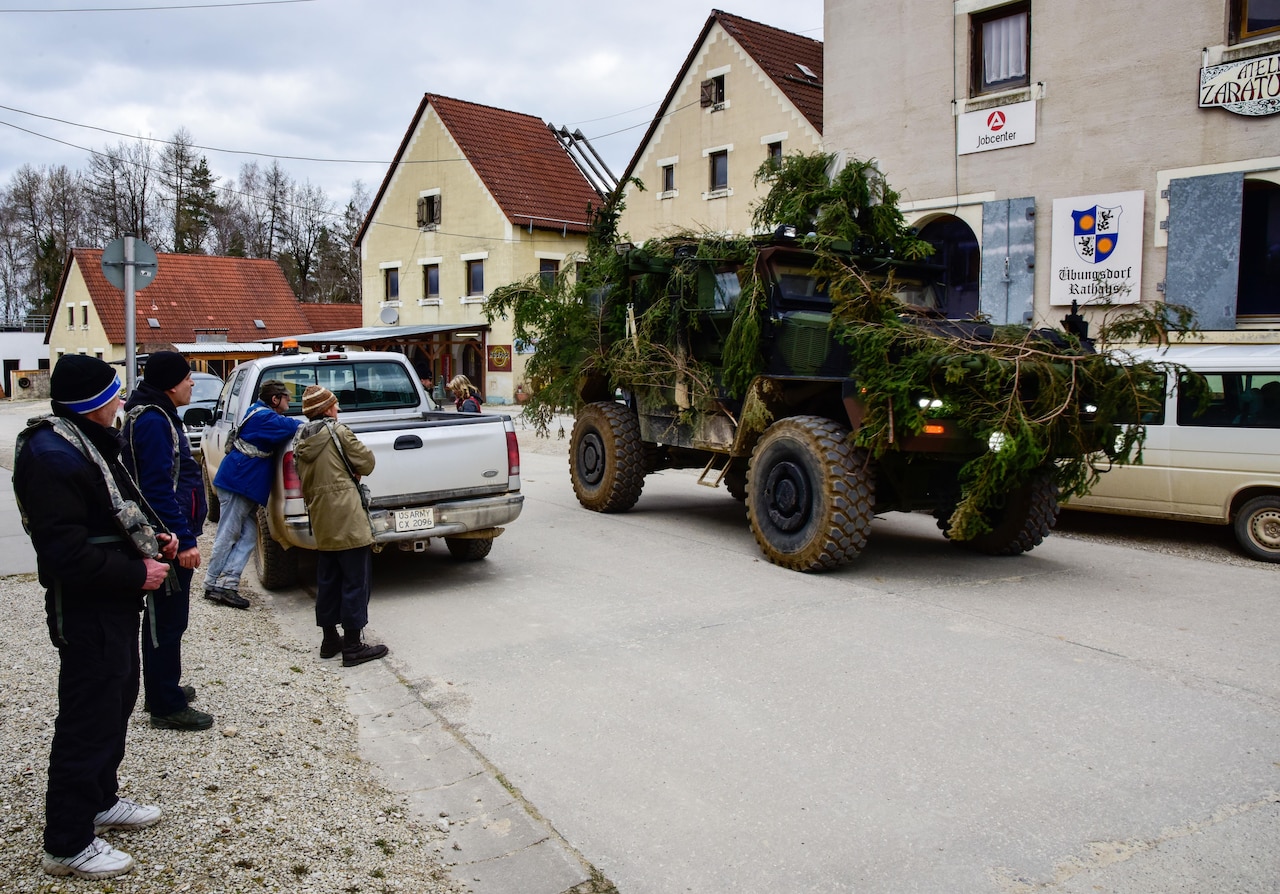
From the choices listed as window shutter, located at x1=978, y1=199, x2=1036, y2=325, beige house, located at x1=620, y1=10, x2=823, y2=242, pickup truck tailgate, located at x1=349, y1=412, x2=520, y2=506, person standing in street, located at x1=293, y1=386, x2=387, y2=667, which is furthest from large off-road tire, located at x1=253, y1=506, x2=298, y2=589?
beige house, located at x1=620, y1=10, x2=823, y2=242

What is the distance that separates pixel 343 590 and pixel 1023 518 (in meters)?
5.69

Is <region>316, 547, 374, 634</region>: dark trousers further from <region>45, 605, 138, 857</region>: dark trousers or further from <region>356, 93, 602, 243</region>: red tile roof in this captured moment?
<region>356, 93, 602, 243</region>: red tile roof

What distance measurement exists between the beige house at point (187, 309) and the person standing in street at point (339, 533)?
3700 centimetres

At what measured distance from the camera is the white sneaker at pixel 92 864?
10.4 feet

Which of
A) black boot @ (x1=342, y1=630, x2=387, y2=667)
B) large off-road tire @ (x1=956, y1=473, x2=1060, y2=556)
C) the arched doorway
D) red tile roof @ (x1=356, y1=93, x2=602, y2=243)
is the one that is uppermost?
red tile roof @ (x1=356, y1=93, x2=602, y2=243)

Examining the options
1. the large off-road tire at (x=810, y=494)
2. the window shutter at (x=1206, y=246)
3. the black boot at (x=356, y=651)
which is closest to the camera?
the black boot at (x=356, y=651)

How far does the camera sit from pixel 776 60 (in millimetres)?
25844

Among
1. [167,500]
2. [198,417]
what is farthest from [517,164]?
[167,500]

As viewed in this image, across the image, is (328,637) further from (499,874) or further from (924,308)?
(924,308)

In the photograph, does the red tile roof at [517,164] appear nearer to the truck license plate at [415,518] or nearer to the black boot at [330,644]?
the truck license plate at [415,518]

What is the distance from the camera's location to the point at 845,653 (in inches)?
232

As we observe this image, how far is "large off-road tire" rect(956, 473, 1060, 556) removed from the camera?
8.47m

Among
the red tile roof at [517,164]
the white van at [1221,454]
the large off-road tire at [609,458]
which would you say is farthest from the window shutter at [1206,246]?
the red tile roof at [517,164]

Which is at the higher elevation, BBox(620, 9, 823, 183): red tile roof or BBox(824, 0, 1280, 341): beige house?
BBox(620, 9, 823, 183): red tile roof
